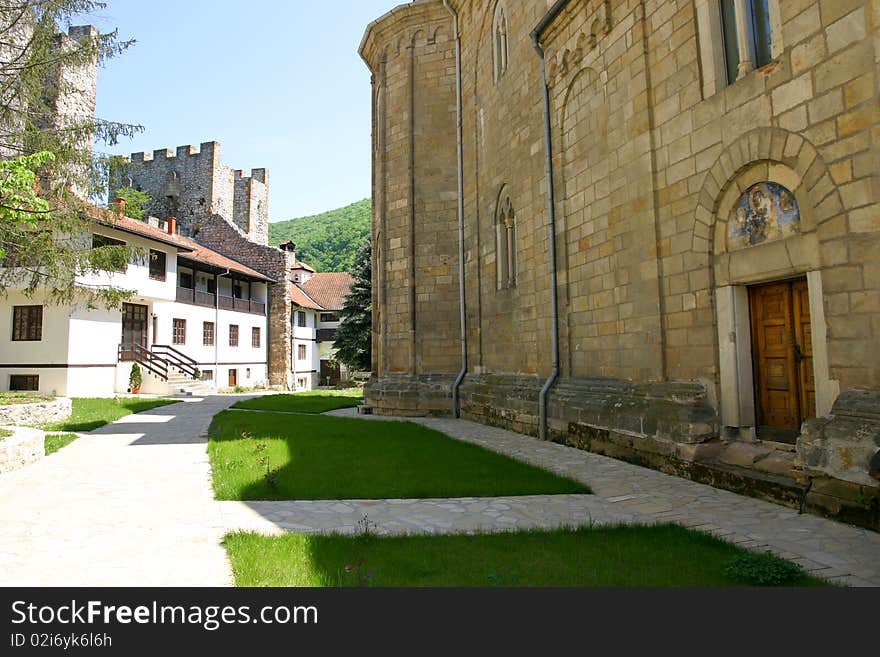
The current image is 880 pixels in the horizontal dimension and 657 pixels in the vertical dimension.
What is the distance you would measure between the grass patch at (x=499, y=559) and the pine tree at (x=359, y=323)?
2421 cm

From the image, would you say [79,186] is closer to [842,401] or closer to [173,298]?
[842,401]

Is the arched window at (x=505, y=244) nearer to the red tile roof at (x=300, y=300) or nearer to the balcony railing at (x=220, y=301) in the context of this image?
the balcony railing at (x=220, y=301)

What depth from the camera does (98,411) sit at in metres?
15.6

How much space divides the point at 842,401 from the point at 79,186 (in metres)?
13.5

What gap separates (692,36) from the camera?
6992mm

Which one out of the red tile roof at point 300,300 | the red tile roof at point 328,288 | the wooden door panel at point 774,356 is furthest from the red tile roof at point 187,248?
the wooden door panel at point 774,356

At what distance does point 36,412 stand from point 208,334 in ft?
58.9

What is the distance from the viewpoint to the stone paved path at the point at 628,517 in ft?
13.4

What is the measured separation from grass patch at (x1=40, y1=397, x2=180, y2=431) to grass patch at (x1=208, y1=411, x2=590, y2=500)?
3769 mm

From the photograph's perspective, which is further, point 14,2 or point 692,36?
point 14,2

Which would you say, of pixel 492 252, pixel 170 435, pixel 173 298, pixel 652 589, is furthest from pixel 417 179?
pixel 173 298

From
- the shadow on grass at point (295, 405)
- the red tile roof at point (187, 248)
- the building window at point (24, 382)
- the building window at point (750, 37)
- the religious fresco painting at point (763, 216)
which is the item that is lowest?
the shadow on grass at point (295, 405)

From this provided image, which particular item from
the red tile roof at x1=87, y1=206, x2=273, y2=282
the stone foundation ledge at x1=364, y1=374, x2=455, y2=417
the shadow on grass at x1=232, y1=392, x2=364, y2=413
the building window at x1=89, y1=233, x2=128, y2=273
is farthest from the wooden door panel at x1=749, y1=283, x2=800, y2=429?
the red tile roof at x1=87, y1=206, x2=273, y2=282

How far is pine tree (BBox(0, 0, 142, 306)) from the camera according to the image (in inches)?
408
